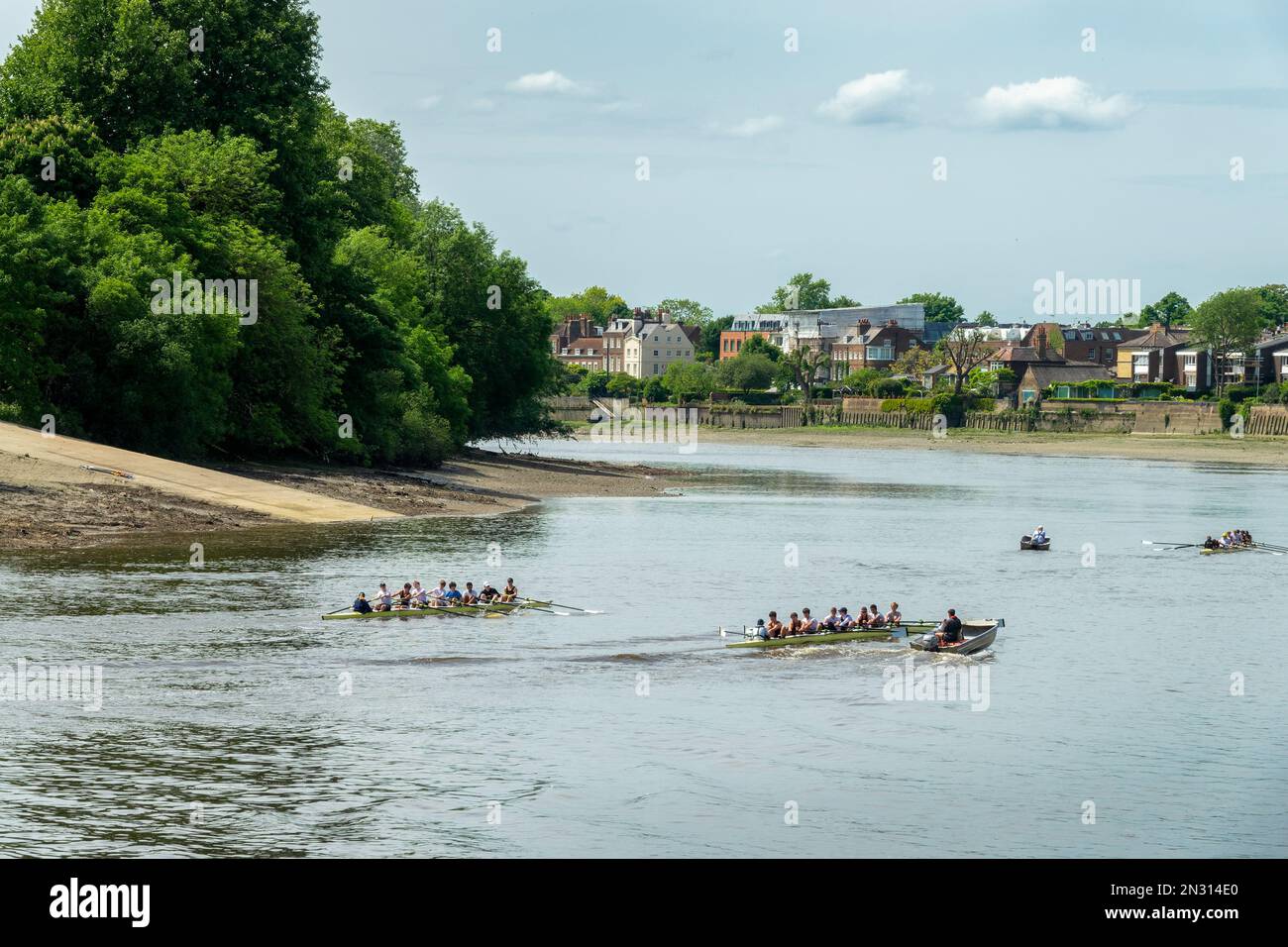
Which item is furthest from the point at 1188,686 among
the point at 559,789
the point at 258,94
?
the point at 258,94

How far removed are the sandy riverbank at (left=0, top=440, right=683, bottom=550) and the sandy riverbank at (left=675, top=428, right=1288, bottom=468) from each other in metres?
63.5

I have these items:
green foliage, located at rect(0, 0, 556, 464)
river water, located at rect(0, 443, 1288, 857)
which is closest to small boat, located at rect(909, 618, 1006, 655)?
river water, located at rect(0, 443, 1288, 857)

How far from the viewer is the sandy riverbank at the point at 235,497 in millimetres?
56906

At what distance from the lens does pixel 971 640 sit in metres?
40.8

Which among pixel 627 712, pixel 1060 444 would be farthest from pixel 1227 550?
pixel 1060 444

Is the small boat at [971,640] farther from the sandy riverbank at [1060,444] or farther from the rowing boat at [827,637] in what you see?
the sandy riverbank at [1060,444]

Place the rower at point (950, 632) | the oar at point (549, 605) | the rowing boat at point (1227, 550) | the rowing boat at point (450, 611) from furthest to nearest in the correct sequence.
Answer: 1. the rowing boat at point (1227, 550)
2. the oar at point (549, 605)
3. the rowing boat at point (450, 611)
4. the rower at point (950, 632)

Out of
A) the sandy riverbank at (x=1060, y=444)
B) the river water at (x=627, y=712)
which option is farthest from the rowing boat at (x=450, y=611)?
the sandy riverbank at (x=1060, y=444)

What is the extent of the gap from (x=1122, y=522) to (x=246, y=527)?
44709 mm

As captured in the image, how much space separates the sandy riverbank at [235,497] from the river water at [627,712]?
311 cm

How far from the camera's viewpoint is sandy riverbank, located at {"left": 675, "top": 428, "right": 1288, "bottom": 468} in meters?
145

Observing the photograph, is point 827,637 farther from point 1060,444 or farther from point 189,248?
point 1060,444

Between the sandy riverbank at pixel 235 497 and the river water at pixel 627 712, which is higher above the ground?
the sandy riverbank at pixel 235 497
